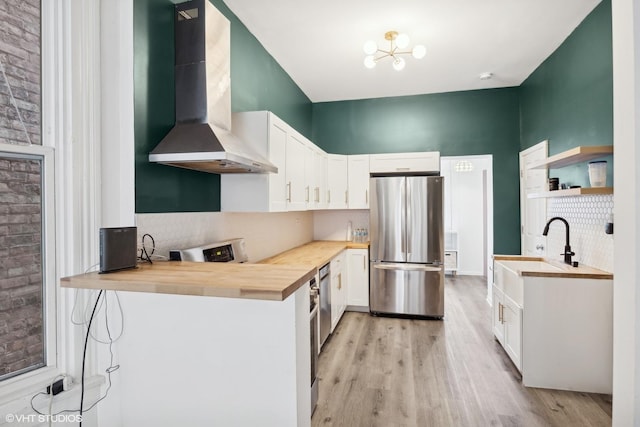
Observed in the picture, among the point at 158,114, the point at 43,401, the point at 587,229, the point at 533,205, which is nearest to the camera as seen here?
the point at 43,401

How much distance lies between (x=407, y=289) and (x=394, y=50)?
8.87 feet

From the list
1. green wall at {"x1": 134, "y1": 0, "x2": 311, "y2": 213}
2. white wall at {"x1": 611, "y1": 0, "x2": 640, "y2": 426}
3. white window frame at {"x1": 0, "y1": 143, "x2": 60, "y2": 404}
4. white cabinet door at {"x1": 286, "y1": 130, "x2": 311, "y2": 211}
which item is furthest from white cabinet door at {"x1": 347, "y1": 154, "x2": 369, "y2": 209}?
white window frame at {"x1": 0, "y1": 143, "x2": 60, "y2": 404}

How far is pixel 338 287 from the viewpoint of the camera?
Result: 11.8ft

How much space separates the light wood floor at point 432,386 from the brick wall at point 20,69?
221 cm

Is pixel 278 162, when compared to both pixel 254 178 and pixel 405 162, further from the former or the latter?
pixel 405 162

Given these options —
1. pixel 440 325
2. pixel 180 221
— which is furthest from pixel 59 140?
pixel 440 325

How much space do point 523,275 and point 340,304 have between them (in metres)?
1.95

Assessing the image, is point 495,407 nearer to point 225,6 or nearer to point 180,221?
point 180,221

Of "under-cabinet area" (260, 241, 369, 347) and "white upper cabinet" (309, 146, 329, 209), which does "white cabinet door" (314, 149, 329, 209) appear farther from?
"under-cabinet area" (260, 241, 369, 347)

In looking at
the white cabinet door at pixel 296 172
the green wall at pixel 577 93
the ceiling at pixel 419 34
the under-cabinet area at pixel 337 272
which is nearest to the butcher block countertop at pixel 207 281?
the under-cabinet area at pixel 337 272

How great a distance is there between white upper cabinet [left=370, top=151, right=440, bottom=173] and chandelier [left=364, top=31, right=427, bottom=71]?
1260mm

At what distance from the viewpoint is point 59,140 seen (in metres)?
1.41

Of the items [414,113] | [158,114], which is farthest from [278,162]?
[414,113]

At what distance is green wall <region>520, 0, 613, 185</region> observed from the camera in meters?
2.44
